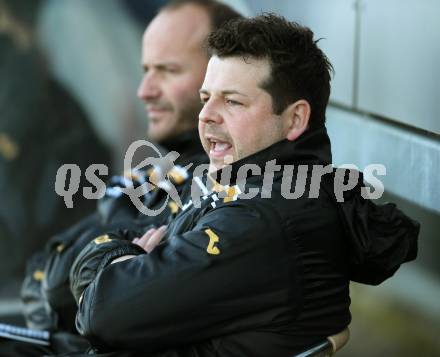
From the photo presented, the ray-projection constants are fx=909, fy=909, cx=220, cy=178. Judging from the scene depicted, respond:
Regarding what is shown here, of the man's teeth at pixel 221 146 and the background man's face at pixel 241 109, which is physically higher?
the background man's face at pixel 241 109

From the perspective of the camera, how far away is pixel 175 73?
3.41m

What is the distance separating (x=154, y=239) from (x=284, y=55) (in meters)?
0.59

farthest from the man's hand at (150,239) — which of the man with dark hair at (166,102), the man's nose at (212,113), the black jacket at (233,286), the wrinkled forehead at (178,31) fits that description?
the wrinkled forehead at (178,31)

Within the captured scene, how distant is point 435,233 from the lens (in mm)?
3262

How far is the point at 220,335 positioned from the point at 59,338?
3.23ft

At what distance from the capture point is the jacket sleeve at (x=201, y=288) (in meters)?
2.06

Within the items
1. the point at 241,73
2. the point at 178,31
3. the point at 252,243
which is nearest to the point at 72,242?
the point at 178,31

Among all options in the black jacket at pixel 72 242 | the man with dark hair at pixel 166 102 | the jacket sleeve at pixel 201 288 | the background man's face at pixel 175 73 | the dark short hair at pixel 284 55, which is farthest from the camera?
the background man's face at pixel 175 73

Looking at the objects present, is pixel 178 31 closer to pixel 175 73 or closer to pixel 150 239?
pixel 175 73

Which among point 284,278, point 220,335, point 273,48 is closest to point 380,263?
point 284,278

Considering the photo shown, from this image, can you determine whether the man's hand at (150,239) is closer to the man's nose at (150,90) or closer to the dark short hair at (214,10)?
the man's nose at (150,90)

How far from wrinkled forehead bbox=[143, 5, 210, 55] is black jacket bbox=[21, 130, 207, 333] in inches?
13.4

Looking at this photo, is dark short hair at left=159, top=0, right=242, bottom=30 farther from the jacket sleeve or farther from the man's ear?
the jacket sleeve

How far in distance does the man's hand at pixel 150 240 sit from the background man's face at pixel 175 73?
0.99 m
